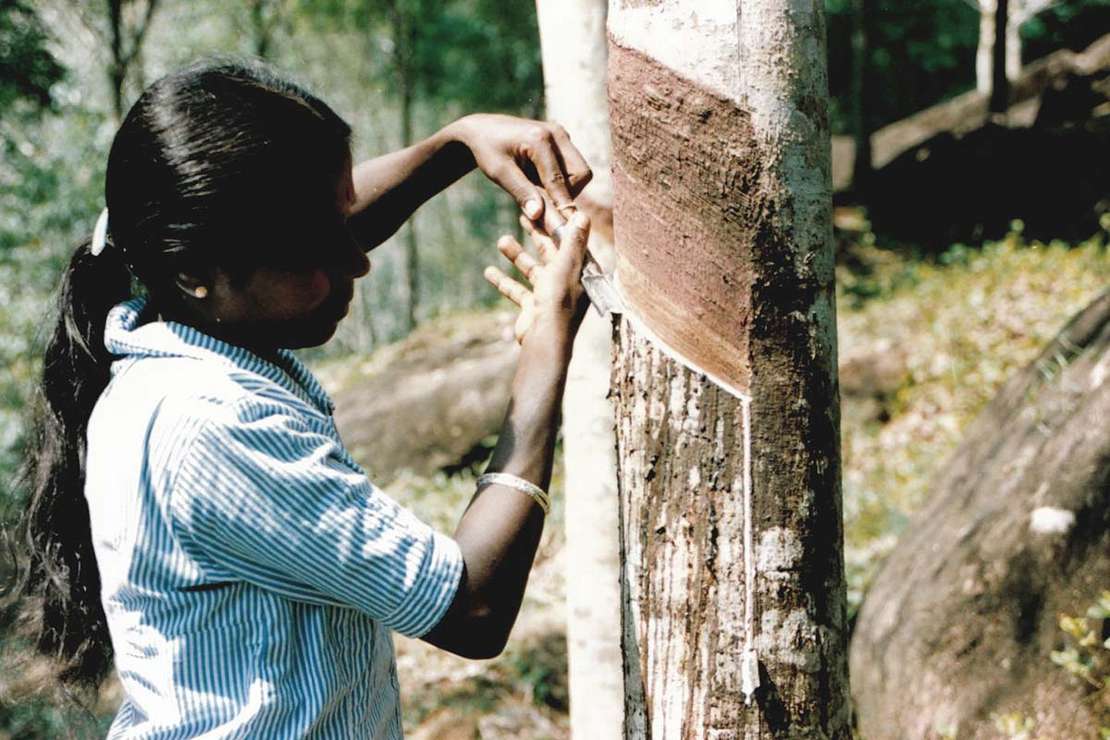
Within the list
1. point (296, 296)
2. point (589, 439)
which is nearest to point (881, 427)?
point (589, 439)

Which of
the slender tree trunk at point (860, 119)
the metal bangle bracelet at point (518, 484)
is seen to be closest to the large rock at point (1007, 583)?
the metal bangle bracelet at point (518, 484)

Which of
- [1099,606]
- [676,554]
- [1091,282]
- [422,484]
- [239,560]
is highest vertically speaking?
[239,560]

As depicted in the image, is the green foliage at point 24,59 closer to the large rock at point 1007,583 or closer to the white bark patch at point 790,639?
the large rock at point 1007,583

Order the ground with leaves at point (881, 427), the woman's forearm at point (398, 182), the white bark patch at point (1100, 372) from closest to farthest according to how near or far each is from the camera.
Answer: the woman's forearm at point (398, 182)
the white bark patch at point (1100, 372)
the ground with leaves at point (881, 427)

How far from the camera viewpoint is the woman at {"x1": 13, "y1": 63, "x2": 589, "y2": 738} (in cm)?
129

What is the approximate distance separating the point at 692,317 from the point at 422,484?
5.59 m

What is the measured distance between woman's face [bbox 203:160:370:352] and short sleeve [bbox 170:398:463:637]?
0.50 ft

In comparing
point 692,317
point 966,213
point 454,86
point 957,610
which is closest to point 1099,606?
point 957,610

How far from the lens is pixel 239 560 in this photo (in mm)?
1313

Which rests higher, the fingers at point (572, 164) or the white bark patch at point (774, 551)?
the fingers at point (572, 164)

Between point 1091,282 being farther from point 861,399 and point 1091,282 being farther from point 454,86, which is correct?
point 454,86

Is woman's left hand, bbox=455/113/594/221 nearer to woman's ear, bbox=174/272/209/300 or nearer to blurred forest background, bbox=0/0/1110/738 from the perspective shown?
blurred forest background, bbox=0/0/1110/738

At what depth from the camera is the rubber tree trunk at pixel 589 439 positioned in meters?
2.93

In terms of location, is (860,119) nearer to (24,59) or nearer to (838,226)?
(838,226)
